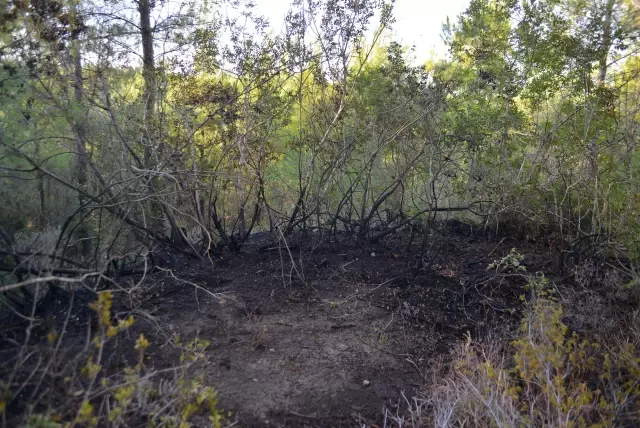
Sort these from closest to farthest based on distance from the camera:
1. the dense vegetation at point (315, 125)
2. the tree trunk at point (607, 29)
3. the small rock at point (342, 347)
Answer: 1. the small rock at point (342, 347)
2. the dense vegetation at point (315, 125)
3. the tree trunk at point (607, 29)

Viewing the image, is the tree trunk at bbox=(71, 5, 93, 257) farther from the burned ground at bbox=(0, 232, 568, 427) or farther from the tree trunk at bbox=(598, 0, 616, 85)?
the tree trunk at bbox=(598, 0, 616, 85)

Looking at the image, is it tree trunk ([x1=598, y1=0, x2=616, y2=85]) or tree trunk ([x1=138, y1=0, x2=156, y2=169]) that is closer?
tree trunk ([x1=138, y1=0, x2=156, y2=169])

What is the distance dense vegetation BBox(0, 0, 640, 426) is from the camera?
555 centimetres

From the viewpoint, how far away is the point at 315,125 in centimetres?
707

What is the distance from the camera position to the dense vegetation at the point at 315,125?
218 inches

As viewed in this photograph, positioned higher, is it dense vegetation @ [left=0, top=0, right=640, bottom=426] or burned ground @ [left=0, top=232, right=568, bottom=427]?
dense vegetation @ [left=0, top=0, right=640, bottom=426]

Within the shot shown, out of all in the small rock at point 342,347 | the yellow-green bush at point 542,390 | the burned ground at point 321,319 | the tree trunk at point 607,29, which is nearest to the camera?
the yellow-green bush at point 542,390

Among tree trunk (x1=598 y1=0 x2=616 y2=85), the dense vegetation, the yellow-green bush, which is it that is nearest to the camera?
the yellow-green bush

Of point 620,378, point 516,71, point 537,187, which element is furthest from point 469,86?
point 620,378

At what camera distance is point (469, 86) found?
23.8 ft

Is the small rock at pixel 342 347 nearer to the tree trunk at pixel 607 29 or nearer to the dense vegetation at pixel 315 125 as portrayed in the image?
the dense vegetation at pixel 315 125

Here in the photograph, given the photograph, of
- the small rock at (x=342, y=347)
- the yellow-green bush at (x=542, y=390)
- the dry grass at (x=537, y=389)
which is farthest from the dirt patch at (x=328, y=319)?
the yellow-green bush at (x=542, y=390)

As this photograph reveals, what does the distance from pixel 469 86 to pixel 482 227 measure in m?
2.00

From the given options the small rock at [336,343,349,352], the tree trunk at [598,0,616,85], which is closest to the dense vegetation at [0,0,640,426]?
the tree trunk at [598,0,616,85]
